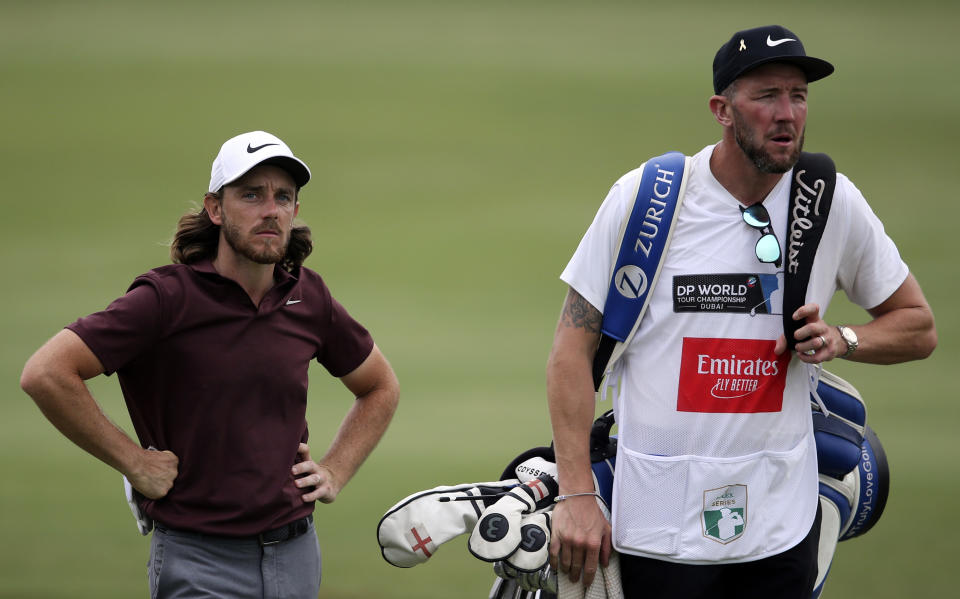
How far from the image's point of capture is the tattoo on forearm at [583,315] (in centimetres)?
241

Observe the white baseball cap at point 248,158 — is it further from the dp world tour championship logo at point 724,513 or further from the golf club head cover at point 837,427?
the golf club head cover at point 837,427

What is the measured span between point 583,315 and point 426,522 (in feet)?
1.92

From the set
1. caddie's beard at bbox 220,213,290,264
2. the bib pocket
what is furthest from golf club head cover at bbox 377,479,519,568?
caddie's beard at bbox 220,213,290,264

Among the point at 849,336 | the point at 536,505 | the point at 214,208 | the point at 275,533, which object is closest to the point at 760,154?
the point at 849,336

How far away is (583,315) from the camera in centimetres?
242

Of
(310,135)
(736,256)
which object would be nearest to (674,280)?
(736,256)

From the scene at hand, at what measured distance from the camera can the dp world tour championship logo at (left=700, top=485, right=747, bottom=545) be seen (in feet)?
7.72

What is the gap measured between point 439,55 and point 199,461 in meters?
7.21

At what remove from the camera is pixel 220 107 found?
875cm

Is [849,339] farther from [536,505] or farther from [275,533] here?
[275,533]

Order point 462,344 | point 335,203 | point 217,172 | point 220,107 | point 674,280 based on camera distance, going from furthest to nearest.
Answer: point 220,107
point 335,203
point 462,344
point 217,172
point 674,280

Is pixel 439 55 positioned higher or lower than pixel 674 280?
higher

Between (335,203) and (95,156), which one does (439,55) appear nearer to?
(335,203)

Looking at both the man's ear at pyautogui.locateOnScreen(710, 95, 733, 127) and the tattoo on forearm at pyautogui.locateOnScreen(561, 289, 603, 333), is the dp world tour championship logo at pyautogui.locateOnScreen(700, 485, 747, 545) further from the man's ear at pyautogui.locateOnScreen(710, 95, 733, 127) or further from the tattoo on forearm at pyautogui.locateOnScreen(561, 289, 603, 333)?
the man's ear at pyautogui.locateOnScreen(710, 95, 733, 127)
